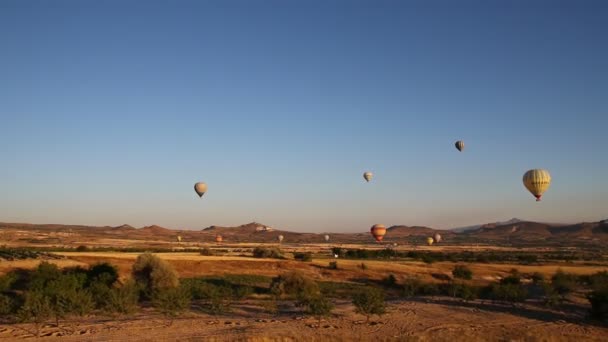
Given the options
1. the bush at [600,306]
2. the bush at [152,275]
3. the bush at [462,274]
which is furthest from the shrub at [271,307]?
the bush at [462,274]

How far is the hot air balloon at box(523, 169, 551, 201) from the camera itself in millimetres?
50531

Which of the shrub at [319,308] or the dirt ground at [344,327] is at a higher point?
the shrub at [319,308]

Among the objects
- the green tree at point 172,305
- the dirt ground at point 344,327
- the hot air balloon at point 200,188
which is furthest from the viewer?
the hot air balloon at point 200,188

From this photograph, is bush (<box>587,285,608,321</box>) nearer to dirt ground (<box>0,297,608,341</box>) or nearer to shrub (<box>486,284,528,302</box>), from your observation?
dirt ground (<box>0,297,608,341</box>)

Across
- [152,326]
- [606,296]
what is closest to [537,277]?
[606,296]

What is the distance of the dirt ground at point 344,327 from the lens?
21141 millimetres

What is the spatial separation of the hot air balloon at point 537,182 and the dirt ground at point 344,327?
24980 millimetres

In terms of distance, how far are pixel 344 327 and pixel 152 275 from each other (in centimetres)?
1809

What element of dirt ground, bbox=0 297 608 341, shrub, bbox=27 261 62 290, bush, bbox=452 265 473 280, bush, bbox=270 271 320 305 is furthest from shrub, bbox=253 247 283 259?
dirt ground, bbox=0 297 608 341

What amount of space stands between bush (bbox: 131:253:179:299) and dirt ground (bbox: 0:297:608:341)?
25.1 ft

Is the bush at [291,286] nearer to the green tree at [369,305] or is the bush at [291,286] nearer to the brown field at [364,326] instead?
the brown field at [364,326]

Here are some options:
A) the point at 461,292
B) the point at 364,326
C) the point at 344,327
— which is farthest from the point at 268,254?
the point at 344,327

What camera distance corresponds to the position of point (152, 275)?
3644 cm

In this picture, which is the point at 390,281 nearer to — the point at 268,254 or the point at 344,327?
the point at 344,327
